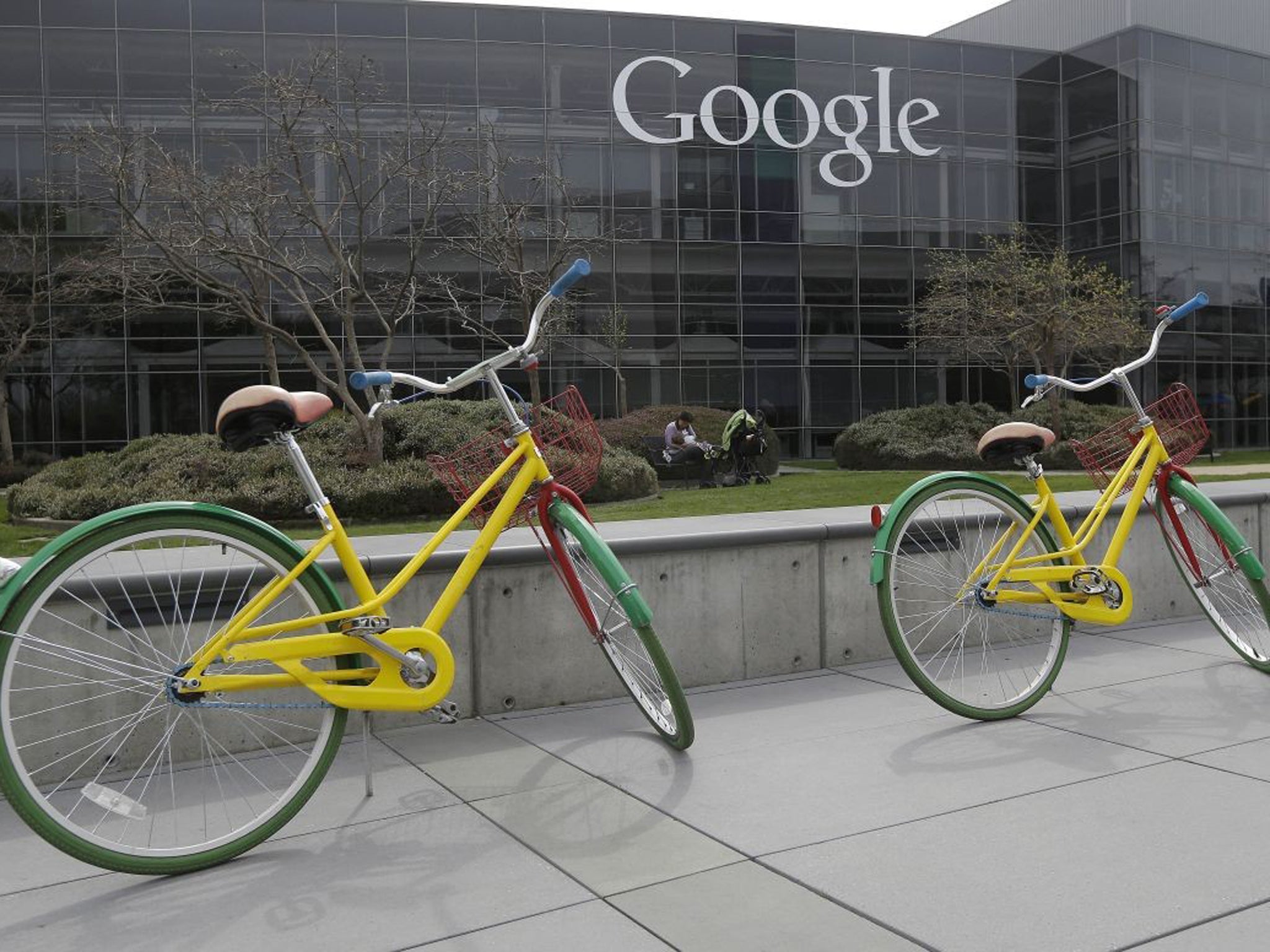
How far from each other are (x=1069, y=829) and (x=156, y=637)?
3.18m

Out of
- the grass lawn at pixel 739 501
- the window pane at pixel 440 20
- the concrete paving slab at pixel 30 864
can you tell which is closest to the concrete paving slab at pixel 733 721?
the concrete paving slab at pixel 30 864

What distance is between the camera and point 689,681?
5.54 meters

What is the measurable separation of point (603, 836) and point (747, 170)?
1222 inches

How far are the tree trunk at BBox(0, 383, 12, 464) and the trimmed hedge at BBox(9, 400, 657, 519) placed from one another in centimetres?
1094

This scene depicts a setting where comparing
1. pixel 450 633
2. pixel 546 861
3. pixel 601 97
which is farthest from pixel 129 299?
pixel 546 861

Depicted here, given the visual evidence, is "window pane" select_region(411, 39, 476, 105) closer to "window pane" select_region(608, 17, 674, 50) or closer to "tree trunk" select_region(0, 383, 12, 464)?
"window pane" select_region(608, 17, 674, 50)

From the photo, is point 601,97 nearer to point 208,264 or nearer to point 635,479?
point 208,264

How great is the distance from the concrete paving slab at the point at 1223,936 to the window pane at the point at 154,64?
3087 centimetres

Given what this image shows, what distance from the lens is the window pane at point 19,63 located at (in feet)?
94.2

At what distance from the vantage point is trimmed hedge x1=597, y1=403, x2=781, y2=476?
21203 mm

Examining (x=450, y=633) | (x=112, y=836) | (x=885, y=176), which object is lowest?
(x=112, y=836)

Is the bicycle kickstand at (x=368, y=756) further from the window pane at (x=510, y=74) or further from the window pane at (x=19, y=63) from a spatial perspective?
the window pane at (x=19, y=63)

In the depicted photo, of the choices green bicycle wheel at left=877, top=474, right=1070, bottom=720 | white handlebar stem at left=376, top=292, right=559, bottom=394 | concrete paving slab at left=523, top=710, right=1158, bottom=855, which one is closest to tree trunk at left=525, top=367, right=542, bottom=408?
white handlebar stem at left=376, top=292, right=559, bottom=394

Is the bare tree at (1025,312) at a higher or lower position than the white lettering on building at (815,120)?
lower
